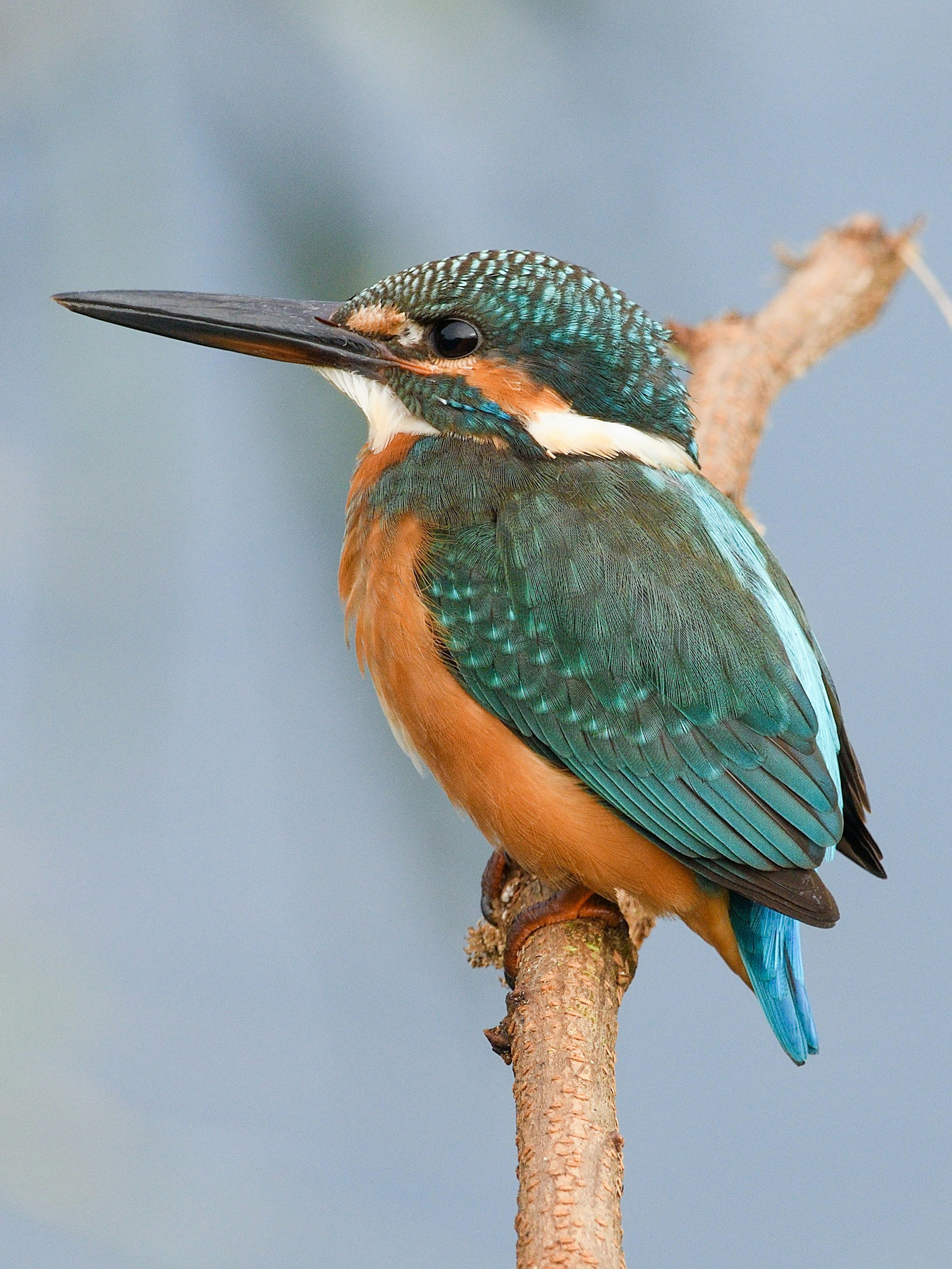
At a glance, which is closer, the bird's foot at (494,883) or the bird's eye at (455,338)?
the bird's eye at (455,338)

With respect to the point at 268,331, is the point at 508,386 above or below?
below

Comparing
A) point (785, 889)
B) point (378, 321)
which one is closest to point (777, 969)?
point (785, 889)

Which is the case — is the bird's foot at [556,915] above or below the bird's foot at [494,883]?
below

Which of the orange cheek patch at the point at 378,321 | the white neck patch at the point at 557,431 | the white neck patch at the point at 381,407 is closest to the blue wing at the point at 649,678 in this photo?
the white neck patch at the point at 557,431

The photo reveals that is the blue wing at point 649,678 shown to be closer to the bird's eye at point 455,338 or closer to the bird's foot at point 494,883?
the bird's eye at point 455,338

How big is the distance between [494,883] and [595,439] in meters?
0.72

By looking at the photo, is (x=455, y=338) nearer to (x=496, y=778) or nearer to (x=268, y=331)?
(x=268, y=331)

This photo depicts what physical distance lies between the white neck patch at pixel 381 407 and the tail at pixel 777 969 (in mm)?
812

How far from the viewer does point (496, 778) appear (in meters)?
1.81

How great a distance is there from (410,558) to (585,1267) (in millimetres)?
990

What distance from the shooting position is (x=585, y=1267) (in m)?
1.11

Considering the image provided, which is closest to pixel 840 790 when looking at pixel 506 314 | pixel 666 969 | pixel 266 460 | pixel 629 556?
pixel 629 556

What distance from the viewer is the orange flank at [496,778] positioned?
1.79 m

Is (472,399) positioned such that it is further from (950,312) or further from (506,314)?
(950,312)
